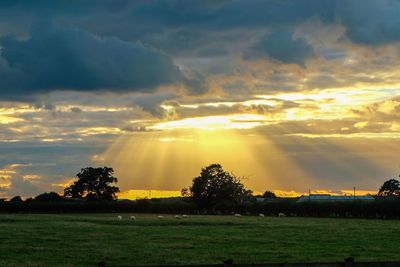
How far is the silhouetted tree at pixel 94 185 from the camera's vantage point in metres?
194

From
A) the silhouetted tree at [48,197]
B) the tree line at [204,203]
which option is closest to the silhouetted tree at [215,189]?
the tree line at [204,203]

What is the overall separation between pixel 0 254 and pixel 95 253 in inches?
175

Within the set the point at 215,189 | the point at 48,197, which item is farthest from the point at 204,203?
the point at 48,197

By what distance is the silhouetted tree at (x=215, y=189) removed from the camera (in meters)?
170

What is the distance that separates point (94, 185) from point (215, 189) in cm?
4264

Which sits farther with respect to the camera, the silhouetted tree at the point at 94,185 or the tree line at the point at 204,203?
the silhouetted tree at the point at 94,185

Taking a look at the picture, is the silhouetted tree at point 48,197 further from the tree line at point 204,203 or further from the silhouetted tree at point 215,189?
A: the silhouetted tree at point 215,189

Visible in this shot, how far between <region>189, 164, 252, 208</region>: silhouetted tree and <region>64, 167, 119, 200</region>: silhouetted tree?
3083 centimetres

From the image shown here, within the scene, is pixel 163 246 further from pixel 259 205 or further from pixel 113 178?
pixel 113 178

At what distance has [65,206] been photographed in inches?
5861

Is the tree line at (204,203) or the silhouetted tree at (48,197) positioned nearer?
the tree line at (204,203)

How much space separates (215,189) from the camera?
173 m

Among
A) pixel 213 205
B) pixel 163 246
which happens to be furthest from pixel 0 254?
pixel 213 205

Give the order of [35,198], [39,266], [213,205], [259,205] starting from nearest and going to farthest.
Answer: [39,266] < [259,205] < [213,205] < [35,198]
